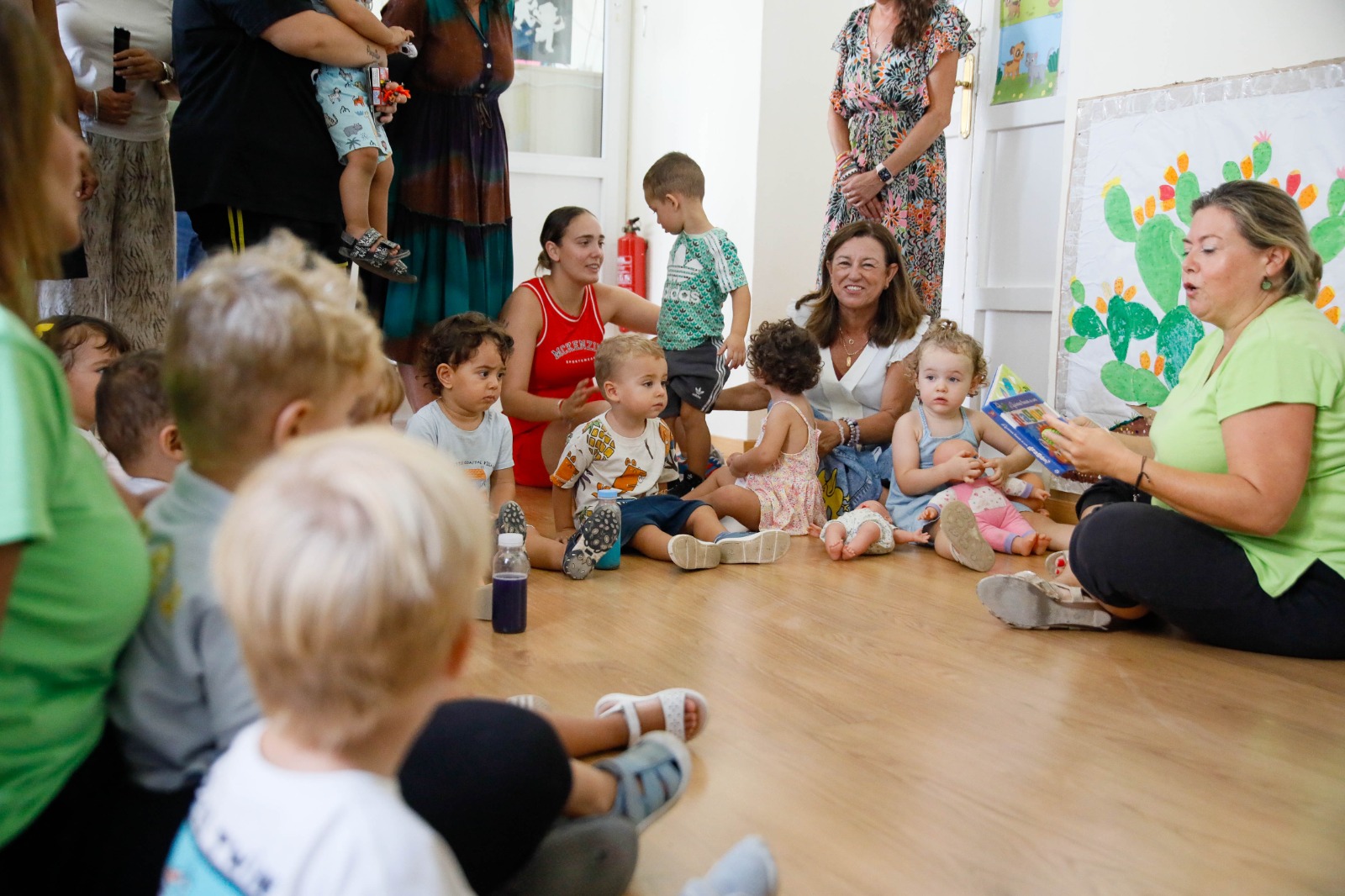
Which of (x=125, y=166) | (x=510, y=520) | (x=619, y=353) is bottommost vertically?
(x=510, y=520)

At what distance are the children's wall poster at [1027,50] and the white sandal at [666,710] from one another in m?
3.22

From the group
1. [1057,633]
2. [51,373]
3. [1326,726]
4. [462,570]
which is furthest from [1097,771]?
[51,373]

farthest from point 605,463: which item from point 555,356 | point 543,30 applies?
point 543,30

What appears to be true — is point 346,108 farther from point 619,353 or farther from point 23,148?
point 23,148

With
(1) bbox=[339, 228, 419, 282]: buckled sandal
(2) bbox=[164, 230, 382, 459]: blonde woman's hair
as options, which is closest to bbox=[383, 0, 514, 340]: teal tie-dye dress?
(1) bbox=[339, 228, 419, 282]: buckled sandal

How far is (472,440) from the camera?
2.85m

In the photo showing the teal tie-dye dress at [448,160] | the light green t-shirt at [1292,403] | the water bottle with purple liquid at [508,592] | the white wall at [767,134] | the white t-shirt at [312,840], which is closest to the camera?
the white t-shirt at [312,840]

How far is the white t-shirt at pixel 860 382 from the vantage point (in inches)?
141

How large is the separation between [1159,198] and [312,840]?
3.32 metres

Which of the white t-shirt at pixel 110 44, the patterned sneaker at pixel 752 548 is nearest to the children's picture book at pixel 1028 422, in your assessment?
the patterned sneaker at pixel 752 548

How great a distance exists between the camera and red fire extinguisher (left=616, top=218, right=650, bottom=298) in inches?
230

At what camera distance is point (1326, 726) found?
1757mm

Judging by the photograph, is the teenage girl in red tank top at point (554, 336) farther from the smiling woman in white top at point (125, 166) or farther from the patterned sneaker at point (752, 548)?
the smiling woman in white top at point (125, 166)

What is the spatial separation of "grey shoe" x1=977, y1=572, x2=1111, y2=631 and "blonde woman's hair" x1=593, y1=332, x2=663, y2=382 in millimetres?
1180
